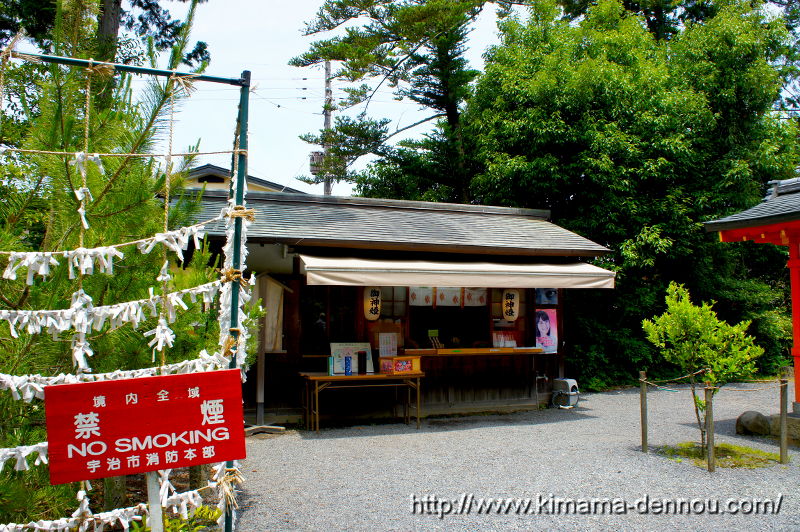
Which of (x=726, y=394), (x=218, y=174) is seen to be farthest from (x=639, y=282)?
(x=218, y=174)

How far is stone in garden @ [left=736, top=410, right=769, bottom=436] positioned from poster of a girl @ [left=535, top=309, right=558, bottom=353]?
9.30ft

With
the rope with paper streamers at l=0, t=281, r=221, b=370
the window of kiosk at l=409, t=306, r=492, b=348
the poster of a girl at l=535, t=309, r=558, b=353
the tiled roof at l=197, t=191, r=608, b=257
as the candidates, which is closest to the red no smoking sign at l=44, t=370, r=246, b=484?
the rope with paper streamers at l=0, t=281, r=221, b=370

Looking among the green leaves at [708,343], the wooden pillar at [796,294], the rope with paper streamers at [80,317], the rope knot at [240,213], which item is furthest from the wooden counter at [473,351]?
the rope with paper streamers at [80,317]

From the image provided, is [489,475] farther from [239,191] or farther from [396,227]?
[396,227]

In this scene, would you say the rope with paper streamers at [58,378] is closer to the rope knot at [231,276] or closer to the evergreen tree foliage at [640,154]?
the rope knot at [231,276]

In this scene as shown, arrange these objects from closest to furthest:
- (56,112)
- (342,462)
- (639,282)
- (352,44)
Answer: (56,112)
(342,462)
(639,282)
(352,44)

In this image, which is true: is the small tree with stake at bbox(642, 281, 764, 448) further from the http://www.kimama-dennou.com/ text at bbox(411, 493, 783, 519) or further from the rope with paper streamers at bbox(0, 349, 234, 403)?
the rope with paper streamers at bbox(0, 349, 234, 403)

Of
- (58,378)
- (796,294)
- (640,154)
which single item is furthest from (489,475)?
(640,154)

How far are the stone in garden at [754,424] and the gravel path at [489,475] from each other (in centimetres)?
18

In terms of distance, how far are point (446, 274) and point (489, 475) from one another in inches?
109

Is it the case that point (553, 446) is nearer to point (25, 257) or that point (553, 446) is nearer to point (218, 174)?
point (25, 257)

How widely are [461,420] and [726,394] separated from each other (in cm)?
570

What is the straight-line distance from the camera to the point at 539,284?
8312 millimetres

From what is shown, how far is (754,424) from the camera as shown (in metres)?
7.47
